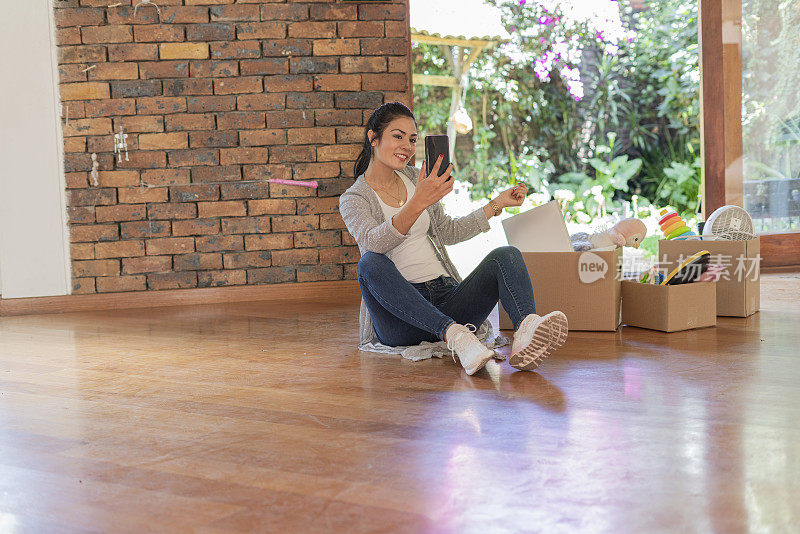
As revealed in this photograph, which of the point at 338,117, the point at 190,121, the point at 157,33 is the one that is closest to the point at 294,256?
the point at 338,117

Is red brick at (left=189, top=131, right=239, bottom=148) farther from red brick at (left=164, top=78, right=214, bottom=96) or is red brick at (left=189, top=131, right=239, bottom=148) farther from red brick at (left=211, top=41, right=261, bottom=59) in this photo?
red brick at (left=211, top=41, right=261, bottom=59)

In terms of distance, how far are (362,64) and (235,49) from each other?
628mm

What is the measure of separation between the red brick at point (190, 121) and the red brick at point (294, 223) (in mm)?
571

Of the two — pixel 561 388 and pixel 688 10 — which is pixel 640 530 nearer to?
pixel 561 388

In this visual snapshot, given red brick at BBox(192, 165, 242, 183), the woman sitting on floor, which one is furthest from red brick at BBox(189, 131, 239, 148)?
the woman sitting on floor

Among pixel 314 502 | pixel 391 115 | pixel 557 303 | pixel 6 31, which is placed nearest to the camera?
pixel 314 502

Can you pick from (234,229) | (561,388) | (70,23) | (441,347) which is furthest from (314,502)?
(70,23)

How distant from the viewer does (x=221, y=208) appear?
3904mm

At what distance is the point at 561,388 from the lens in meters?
1.96

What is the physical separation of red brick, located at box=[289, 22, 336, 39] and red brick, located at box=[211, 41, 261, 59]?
19cm

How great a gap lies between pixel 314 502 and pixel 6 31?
3.38m

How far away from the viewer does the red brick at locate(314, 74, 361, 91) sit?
387cm

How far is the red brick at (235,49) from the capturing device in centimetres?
382

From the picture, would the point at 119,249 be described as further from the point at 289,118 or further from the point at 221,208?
the point at 289,118
